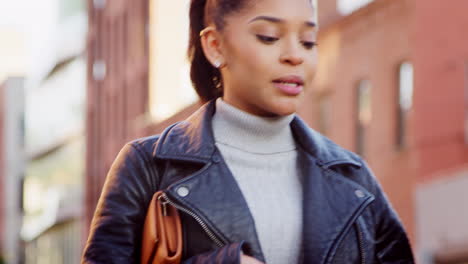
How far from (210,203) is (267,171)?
0.22 meters

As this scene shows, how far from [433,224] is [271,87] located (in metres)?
21.7

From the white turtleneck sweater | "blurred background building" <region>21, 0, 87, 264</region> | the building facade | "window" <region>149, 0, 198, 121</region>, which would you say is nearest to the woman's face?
the white turtleneck sweater

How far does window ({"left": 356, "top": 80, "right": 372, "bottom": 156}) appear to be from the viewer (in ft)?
96.1

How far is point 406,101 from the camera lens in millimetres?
27359

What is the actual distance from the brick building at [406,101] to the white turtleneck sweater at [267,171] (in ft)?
66.6

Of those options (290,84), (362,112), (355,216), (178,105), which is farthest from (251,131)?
(178,105)

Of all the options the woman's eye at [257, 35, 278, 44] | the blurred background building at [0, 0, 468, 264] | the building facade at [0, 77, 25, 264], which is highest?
the woman's eye at [257, 35, 278, 44]

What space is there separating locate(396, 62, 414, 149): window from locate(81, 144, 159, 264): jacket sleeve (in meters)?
23.7

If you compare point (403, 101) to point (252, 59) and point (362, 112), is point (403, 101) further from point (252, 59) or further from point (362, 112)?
point (252, 59)

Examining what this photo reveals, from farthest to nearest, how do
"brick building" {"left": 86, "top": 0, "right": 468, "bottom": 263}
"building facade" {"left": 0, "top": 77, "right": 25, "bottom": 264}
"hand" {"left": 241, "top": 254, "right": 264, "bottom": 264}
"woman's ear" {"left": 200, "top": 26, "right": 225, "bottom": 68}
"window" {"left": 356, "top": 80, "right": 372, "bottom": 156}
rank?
"building facade" {"left": 0, "top": 77, "right": 25, "bottom": 264} < "window" {"left": 356, "top": 80, "right": 372, "bottom": 156} < "brick building" {"left": 86, "top": 0, "right": 468, "bottom": 263} < "woman's ear" {"left": 200, "top": 26, "right": 225, "bottom": 68} < "hand" {"left": 241, "top": 254, "right": 264, "bottom": 264}

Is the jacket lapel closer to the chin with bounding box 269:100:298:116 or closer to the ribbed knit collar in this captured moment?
the ribbed knit collar

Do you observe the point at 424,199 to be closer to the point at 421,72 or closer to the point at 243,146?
the point at 421,72

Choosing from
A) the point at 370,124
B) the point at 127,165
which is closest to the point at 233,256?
the point at 127,165

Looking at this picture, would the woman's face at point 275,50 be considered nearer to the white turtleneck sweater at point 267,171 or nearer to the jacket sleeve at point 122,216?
the white turtleneck sweater at point 267,171
